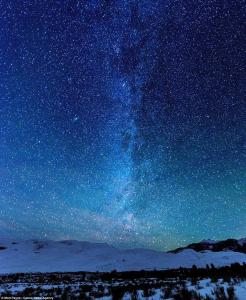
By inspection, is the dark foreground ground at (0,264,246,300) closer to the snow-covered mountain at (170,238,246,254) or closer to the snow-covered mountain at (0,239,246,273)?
the snow-covered mountain at (0,239,246,273)

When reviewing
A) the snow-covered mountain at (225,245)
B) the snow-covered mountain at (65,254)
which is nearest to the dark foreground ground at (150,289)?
the snow-covered mountain at (65,254)

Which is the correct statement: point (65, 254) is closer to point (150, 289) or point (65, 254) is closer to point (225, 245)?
point (225, 245)

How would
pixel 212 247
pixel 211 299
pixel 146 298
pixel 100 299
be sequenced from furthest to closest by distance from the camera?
pixel 212 247
pixel 100 299
pixel 146 298
pixel 211 299

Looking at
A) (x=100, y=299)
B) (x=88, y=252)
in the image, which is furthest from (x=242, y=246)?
(x=100, y=299)

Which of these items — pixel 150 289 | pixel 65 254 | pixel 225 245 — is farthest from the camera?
pixel 225 245

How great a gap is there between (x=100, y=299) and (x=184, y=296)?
5019mm

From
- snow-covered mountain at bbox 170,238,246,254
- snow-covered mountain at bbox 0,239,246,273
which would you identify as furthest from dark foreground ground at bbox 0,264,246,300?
snow-covered mountain at bbox 170,238,246,254

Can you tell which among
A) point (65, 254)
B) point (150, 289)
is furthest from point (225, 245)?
point (150, 289)

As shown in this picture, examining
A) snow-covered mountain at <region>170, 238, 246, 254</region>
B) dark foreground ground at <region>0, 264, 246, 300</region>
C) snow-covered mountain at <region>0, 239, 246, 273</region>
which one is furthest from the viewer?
snow-covered mountain at <region>170, 238, 246, 254</region>

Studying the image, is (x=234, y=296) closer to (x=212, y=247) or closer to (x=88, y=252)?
(x=88, y=252)

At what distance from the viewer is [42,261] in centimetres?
11931

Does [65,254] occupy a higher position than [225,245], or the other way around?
[225,245]

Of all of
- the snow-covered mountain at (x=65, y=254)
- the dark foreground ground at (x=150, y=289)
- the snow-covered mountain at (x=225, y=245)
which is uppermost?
the snow-covered mountain at (x=225, y=245)

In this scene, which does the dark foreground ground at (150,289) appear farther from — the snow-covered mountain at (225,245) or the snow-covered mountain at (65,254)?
the snow-covered mountain at (225,245)
